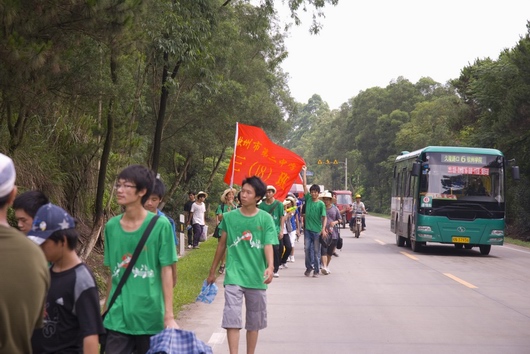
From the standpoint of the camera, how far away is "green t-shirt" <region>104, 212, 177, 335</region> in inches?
220

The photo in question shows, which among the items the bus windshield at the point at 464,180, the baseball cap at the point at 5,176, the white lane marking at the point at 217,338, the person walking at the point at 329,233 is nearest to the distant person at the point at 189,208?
the bus windshield at the point at 464,180

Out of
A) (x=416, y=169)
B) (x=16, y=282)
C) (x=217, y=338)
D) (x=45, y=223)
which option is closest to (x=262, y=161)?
(x=217, y=338)

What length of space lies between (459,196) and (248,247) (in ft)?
53.9

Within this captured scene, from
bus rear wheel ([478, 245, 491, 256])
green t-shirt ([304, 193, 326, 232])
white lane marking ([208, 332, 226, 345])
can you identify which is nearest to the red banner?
green t-shirt ([304, 193, 326, 232])

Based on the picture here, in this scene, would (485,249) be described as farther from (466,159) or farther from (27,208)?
(27,208)

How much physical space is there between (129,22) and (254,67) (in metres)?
25.9

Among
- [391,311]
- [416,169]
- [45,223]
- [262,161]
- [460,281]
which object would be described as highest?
[416,169]

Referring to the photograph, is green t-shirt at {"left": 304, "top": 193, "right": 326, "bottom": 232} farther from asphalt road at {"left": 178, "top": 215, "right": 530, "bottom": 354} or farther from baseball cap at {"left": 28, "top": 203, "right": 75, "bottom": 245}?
baseball cap at {"left": 28, "top": 203, "right": 75, "bottom": 245}

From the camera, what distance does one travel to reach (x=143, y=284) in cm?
560

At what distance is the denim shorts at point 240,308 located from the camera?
26.7 ft

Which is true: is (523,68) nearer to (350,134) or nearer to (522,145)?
(522,145)

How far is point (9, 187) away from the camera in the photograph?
354cm

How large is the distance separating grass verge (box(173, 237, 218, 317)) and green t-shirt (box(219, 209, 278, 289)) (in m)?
3.68

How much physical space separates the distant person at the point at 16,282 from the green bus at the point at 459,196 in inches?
813
